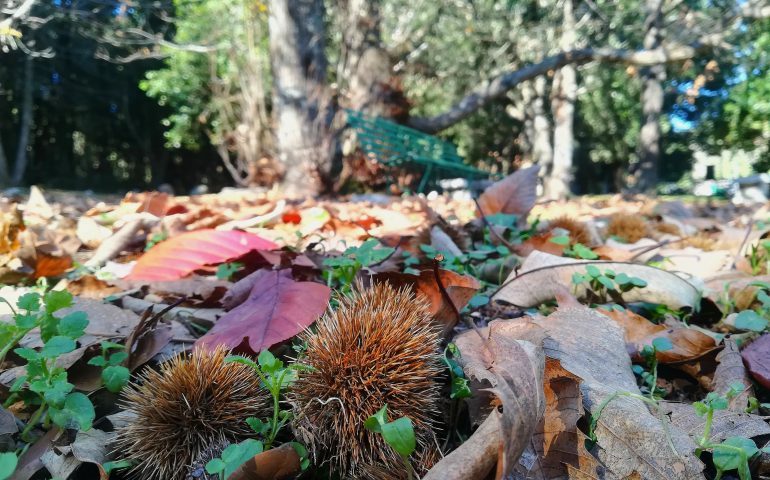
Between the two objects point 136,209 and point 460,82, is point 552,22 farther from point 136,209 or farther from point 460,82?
point 136,209

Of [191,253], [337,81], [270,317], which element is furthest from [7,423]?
[337,81]

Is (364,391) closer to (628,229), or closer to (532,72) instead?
(628,229)

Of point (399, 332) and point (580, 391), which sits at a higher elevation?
point (399, 332)

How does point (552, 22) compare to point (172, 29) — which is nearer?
point (552, 22)

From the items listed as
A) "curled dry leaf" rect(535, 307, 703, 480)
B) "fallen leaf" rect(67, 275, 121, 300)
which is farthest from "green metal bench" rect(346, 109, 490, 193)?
"curled dry leaf" rect(535, 307, 703, 480)

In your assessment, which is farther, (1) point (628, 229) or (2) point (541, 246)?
(1) point (628, 229)

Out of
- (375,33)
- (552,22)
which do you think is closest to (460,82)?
(552,22)
